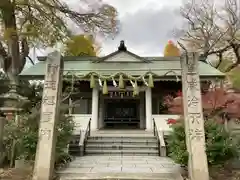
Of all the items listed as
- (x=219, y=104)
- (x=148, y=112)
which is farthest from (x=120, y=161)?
(x=148, y=112)

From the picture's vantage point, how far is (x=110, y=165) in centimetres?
955

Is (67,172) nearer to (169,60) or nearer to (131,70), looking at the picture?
(131,70)

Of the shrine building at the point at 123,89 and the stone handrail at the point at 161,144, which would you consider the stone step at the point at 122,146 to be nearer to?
the stone handrail at the point at 161,144

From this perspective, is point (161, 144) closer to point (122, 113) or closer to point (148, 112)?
point (148, 112)

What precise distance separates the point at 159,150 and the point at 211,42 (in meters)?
20.6

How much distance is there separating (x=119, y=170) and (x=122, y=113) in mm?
12544

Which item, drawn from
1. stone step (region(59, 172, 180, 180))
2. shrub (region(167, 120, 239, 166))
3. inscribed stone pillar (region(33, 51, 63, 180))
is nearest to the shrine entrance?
shrub (region(167, 120, 239, 166))

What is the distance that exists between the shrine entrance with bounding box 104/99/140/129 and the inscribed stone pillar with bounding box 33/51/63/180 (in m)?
12.3

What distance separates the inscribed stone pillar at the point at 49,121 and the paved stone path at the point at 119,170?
0.68 m

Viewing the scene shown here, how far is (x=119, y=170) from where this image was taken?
8539 mm

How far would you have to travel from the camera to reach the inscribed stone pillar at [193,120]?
748 centimetres

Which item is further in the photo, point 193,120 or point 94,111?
point 94,111

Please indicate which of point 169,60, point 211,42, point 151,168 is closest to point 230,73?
point 211,42

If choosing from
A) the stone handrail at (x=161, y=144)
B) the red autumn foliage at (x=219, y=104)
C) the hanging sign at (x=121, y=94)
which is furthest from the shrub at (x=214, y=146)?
the hanging sign at (x=121, y=94)
